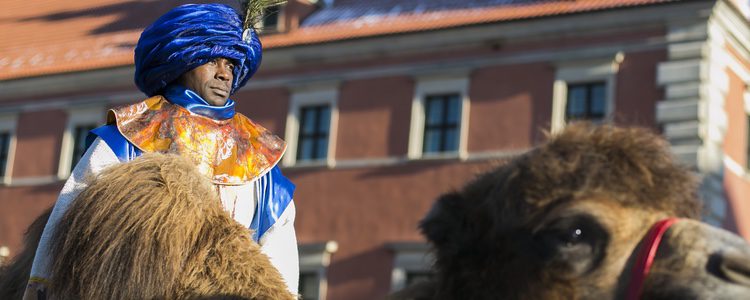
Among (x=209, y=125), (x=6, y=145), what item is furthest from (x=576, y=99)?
(x=209, y=125)

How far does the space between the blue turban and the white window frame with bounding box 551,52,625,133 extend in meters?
17.6

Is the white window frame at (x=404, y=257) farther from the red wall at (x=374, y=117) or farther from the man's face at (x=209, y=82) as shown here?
the man's face at (x=209, y=82)

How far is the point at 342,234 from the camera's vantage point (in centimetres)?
2355

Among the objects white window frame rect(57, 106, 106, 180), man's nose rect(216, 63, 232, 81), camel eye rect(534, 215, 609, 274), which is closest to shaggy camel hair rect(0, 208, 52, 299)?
man's nose rect(216, 63, 232, 81)

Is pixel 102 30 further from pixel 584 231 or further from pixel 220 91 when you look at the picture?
pixel 584 231

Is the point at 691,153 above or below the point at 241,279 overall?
above

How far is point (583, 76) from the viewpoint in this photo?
70.4 ft

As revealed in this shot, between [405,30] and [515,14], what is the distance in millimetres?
2084

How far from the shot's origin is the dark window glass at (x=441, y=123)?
74.9 ft

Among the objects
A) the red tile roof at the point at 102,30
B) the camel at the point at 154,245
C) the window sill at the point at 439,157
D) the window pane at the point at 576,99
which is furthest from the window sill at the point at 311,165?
the camel at the point at 154,245

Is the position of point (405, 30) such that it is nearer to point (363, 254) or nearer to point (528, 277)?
point (363, 254)

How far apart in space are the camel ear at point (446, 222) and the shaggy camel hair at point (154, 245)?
742 mm

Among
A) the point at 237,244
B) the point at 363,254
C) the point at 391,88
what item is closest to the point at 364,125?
the point at 391,88

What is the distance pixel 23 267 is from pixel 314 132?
21005 mm
